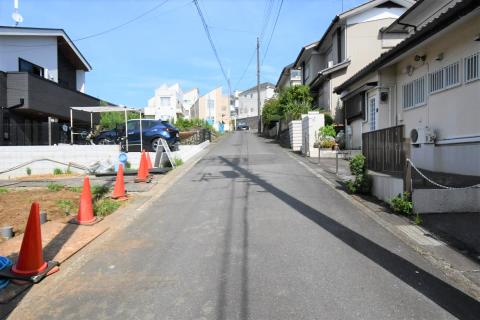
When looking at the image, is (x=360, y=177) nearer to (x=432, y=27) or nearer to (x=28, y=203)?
(x=432, y=27)

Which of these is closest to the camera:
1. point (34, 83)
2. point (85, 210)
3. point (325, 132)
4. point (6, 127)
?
point (85, 210)

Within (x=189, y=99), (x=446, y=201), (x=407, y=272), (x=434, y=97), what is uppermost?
(x=189, y=99)

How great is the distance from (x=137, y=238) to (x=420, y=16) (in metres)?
13.7

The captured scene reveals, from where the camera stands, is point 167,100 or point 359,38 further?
point 167,100

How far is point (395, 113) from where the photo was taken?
568 inches

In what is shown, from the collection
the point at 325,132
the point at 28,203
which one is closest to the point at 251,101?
the point at 325,132

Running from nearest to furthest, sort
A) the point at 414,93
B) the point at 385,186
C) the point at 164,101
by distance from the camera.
Answer: 1. the point at 385,186
2. the point at 414,93
3. the point at 164,101

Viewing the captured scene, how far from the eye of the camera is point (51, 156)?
54.3ft

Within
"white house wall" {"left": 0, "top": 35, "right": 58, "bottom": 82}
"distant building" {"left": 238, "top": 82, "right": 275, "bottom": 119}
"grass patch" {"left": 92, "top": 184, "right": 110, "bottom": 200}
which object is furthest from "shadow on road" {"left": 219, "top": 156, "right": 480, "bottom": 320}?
"distant building" {"left": 238, "top": 82, "right": 275, "bottom": 119}

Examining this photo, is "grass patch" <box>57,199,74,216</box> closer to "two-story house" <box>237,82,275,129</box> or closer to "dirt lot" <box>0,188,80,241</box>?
"dirt lot" <box>0,188,80,241</box>

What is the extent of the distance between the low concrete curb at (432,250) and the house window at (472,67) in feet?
12.2

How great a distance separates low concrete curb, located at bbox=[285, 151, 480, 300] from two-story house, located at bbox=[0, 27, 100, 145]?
52.9 feet

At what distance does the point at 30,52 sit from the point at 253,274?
77.6 ft

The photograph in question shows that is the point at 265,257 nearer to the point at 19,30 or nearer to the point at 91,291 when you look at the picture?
the point at 91,291
